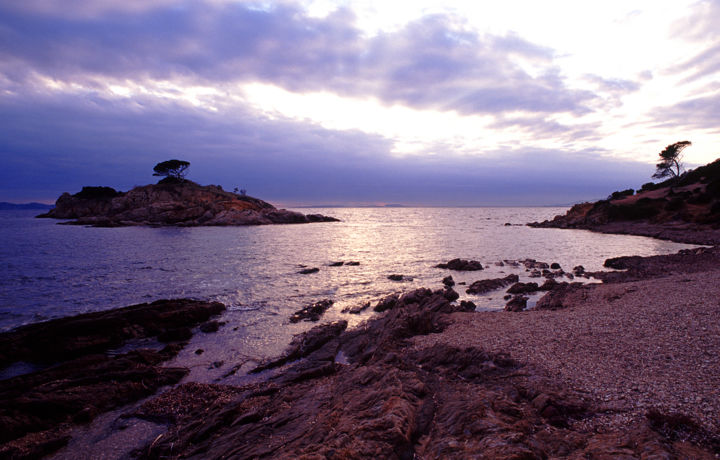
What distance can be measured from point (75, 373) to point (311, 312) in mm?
9186

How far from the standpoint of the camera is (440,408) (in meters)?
6.06

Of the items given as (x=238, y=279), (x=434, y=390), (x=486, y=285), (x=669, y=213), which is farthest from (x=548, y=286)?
(x=669, y=213)

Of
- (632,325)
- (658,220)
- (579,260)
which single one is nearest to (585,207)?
(658,220)

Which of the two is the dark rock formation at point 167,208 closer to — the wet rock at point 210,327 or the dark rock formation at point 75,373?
the dark rock formation at point 75,373

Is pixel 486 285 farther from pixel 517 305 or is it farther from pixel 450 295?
pixel 517 305

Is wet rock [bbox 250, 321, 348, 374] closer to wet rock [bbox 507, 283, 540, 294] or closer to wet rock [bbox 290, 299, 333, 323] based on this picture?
wet rock [bbox 290, 299, 333, 323]

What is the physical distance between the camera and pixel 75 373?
9.63 metres

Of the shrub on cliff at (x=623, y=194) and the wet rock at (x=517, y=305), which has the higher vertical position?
the shrub on cliff at (x=623, y=194)

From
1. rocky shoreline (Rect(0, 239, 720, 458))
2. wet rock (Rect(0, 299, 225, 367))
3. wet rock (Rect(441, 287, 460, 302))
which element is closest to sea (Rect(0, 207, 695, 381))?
wet rock (Rect(441, 287, 460, 302))

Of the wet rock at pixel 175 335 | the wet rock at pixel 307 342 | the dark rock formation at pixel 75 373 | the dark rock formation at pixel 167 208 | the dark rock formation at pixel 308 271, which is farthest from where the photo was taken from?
the dark rock formation at pixel 167 208

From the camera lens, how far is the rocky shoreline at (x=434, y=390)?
4.79 m

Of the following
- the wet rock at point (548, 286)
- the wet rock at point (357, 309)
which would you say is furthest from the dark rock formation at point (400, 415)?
the wet rock at point (548, 286)

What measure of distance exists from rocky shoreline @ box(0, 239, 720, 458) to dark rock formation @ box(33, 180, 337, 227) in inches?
3453

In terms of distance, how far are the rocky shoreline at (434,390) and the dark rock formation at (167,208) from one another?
87716 mm
